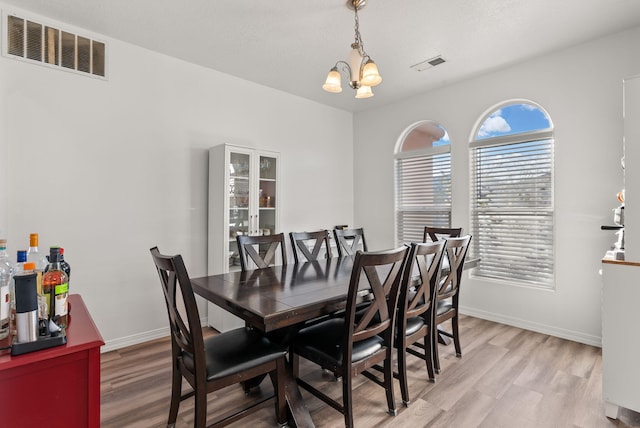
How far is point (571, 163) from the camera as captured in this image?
3.23 m

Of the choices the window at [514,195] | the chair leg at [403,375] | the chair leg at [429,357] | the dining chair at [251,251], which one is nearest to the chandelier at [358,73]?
the dining chair at [251,251]

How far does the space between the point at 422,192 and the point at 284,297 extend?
3226 mm

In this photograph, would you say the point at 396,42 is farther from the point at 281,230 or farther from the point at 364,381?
the point at 364,381

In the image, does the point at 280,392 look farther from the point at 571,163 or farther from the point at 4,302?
the point at 571,163

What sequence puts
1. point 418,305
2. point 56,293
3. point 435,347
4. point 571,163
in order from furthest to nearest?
point 571,163 → point 435,347 → point 418,305 → point 56,293

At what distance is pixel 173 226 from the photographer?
3377 millimetres

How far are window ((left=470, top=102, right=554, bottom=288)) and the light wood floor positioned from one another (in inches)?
35.6

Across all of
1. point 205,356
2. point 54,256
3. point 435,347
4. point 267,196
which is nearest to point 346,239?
point 267,196

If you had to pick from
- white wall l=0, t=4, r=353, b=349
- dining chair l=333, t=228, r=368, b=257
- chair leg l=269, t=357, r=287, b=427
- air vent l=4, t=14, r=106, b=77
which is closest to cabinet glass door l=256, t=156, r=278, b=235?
white wall l=0, t=4, r=353, b=349

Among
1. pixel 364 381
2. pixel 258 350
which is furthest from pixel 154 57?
pixel 364 381

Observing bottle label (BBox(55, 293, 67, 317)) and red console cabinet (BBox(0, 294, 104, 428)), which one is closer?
red console cabinet (BBox(0, 294, 104, 428))

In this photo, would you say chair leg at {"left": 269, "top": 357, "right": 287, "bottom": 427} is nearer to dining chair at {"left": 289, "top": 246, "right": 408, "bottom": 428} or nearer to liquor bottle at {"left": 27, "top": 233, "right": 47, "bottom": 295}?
dining chair at {"left": 289, "top": 246, "right": 408, "bottom": 428}

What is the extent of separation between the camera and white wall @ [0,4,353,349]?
8.57 ft

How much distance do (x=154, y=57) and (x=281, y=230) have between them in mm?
2339
